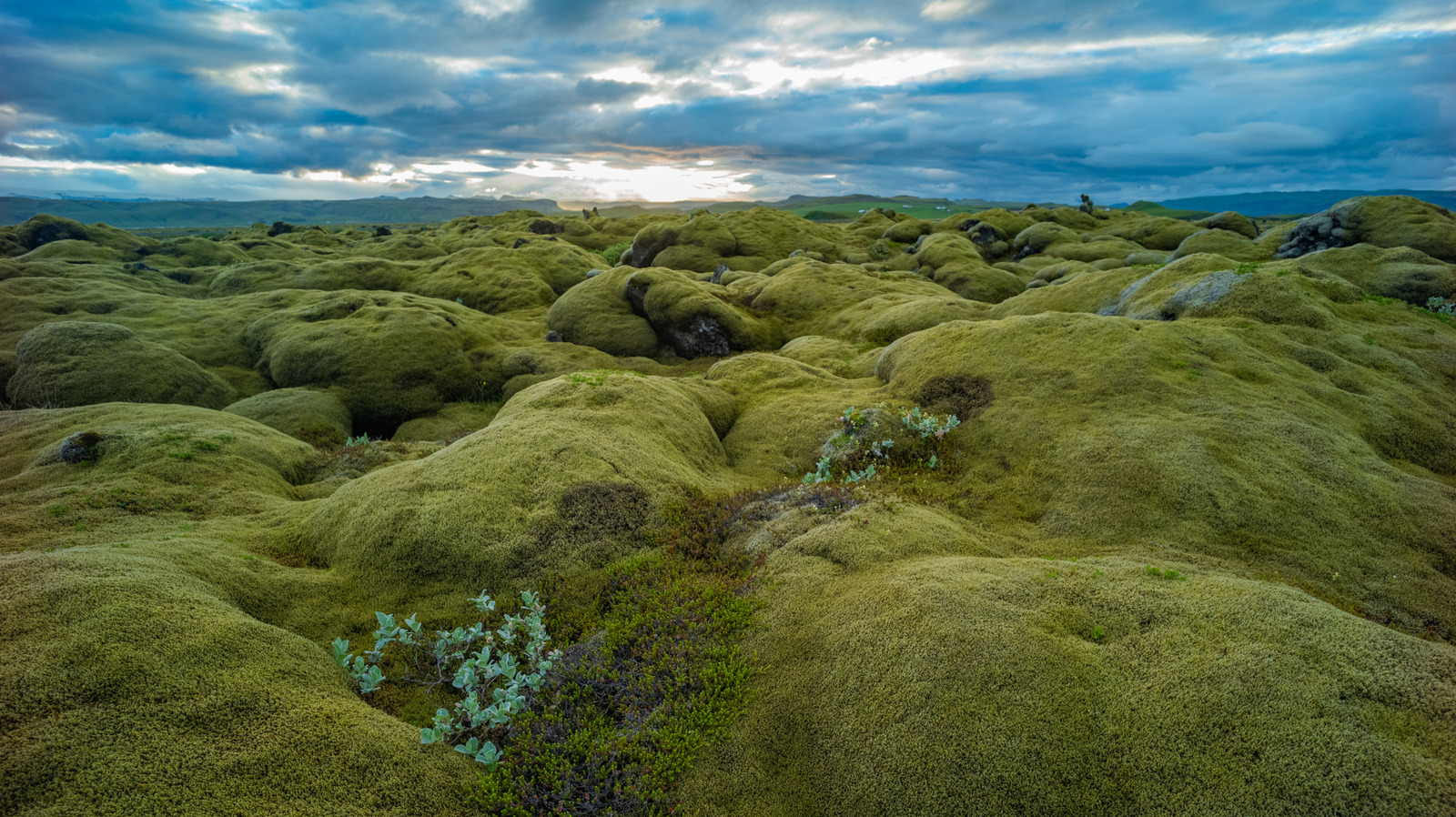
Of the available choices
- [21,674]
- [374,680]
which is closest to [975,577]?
Result: [374,680]

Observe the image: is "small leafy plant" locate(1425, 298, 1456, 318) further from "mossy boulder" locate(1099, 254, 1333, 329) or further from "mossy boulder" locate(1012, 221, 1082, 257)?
"mossy boulder" locate(1012, 221, 1082, 257)

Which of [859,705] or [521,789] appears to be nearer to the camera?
[521,789]

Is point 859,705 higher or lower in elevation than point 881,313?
lower

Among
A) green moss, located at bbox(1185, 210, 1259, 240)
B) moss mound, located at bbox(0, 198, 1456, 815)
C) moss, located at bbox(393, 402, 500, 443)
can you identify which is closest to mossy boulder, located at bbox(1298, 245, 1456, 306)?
moss mound, located at bbox(0, 198, 1456, 815)

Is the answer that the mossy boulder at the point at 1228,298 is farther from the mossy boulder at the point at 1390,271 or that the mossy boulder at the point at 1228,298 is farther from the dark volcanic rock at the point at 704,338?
the dark volcanic rock at the point at 704,338

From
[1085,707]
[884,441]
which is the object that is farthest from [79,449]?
[1085,707]

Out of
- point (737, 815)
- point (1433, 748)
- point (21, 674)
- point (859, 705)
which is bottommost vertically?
point (737, 815)

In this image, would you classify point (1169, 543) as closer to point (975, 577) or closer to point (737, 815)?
point (975, 577)
